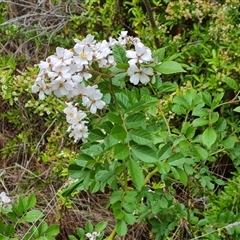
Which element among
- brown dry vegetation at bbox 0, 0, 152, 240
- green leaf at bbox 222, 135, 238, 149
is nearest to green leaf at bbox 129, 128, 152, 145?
green leaf at bbox 222, 135, 238, 149

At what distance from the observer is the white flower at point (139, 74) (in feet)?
3.55

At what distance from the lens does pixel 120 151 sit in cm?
107

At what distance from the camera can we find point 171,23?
2406 millimetres

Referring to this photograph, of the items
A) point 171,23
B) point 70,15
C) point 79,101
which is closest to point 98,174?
point 79,101

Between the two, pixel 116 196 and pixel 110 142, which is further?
pixel 116 196

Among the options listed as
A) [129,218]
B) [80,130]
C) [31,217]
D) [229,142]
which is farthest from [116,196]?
[229,142]

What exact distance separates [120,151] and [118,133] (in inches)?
1.5

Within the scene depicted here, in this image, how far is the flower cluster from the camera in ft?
3.46

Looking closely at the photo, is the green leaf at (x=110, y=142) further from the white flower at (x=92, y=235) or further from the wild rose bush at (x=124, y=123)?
the white flower at (x=92, y=235)

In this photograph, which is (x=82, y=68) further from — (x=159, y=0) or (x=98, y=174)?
(x=159, y=0)

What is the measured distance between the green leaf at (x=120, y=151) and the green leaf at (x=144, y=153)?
0.8 inches

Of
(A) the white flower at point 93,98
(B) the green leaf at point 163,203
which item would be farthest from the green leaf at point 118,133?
(B) the green leaf at point 163,203

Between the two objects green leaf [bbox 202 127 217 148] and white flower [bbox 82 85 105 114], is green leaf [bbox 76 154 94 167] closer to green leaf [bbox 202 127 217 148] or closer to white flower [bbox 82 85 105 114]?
white flower [bbox 82 85 105 114]

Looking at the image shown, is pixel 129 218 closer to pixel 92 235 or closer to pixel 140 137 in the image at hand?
pixel 140 137
